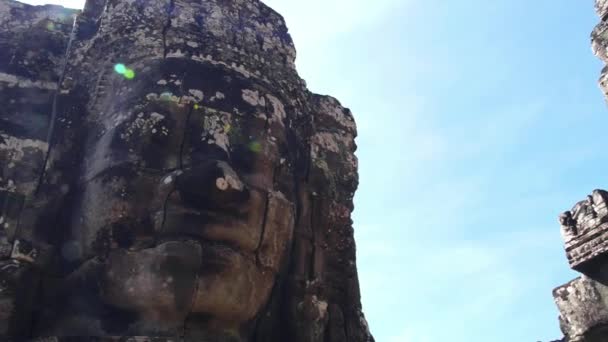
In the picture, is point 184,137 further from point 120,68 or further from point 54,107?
point 54,107

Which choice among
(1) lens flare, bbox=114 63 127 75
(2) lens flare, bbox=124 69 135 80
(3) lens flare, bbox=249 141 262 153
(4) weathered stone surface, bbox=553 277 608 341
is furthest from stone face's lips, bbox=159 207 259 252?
(4) weathered stone surface, bbox=553 277 608 341

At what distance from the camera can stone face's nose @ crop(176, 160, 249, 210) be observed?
4176 mm

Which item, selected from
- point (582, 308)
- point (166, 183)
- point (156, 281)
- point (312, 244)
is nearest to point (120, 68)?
point (166, 183)

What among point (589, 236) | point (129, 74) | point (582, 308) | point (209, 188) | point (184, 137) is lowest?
point (582, 308)

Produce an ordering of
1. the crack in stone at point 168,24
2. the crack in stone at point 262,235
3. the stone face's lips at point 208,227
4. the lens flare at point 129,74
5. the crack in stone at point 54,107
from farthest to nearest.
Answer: the crack in stone at point 168,24 < the lens flare at point 129,74 < the crack in stone at point 54,107 < the crack in stone at point 262,235 < the stone face's lips at point 208,227

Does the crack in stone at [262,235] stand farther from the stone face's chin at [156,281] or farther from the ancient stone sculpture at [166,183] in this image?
the stone face's chin at [156,281]

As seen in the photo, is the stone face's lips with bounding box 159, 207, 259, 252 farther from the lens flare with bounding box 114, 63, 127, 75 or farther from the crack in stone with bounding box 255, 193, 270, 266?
the lens flare with bounding box 114, 63, 127, 75

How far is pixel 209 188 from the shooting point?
4.17m

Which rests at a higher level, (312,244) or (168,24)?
(168,24)

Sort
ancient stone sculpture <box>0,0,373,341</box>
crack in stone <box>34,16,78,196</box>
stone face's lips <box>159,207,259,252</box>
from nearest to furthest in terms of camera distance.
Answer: ancient stone sculpture <box>0,0,373,341</box>
stone face's lips <box>159,207,259,252</box>
crack in stone <box>34,16,78,196</box>

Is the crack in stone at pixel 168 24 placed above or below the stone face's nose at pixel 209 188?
above

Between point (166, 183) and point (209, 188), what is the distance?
11.4 inches

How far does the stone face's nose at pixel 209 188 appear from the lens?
13.7 feet

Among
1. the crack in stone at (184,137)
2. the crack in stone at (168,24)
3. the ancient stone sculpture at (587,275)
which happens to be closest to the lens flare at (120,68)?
the crack in stone at (168,24)
